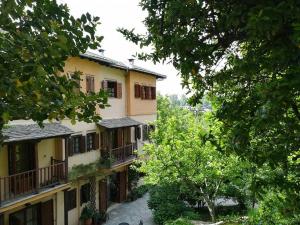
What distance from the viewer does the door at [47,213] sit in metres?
19.0

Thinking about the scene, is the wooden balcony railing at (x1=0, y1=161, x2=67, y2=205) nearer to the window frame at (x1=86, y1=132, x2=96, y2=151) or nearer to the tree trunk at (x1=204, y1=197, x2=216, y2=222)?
the window frame at (x1=86, y1=132, x2=96, y2=151)

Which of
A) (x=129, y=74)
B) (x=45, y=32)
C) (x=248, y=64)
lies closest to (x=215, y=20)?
(x=248, y=64)

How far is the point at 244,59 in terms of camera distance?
4.40 m

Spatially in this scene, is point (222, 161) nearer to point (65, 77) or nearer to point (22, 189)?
point (22, 189)

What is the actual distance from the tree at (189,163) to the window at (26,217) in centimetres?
573

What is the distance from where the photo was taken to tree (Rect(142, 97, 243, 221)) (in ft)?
56.2

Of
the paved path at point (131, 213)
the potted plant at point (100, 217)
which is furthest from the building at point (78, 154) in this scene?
the potted plant at point (100, 217)

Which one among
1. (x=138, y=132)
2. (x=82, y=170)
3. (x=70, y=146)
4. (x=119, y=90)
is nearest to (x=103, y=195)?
(x=82, y=170)

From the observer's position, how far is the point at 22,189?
52.9 ft

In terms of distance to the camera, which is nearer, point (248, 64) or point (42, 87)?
point (42, 87)

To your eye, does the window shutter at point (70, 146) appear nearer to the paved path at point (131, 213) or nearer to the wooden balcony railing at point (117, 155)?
the wooden balcony railing at point (117, 155)

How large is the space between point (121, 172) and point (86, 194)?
5.08 meters

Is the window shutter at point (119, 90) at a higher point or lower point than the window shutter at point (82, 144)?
higher

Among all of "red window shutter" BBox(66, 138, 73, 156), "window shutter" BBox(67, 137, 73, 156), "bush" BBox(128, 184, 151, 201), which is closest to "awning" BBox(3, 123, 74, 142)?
"red window shutter" BBox(66, 138, 73, 156)
